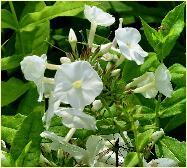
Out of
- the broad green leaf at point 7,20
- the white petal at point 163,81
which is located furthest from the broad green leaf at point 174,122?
the broad green leaf at point 7,20

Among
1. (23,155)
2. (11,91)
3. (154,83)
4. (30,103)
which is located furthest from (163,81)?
(11,91)

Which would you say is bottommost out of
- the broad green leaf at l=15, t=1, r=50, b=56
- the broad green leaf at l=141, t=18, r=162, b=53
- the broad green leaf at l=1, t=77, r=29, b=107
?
the broad green leaf at l=1, t=77, r=29, b=107

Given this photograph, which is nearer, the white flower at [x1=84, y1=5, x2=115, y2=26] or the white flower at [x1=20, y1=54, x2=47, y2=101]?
the white flower at [x1=20, y1=54, x2=47, y2=101]

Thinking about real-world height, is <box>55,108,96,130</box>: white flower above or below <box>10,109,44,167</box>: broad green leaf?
above

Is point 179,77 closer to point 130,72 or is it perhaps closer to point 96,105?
point 130,72

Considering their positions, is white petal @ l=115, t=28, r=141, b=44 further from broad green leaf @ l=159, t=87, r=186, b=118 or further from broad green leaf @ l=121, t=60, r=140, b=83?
broad green leaf @ l=159, t=87, r=186, b=118

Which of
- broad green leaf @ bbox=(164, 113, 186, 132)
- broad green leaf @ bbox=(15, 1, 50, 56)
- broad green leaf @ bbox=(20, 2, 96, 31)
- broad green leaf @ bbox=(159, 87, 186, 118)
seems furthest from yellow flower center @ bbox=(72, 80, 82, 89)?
broad green leaf @ bbox=(15, 1, 50, 56)
